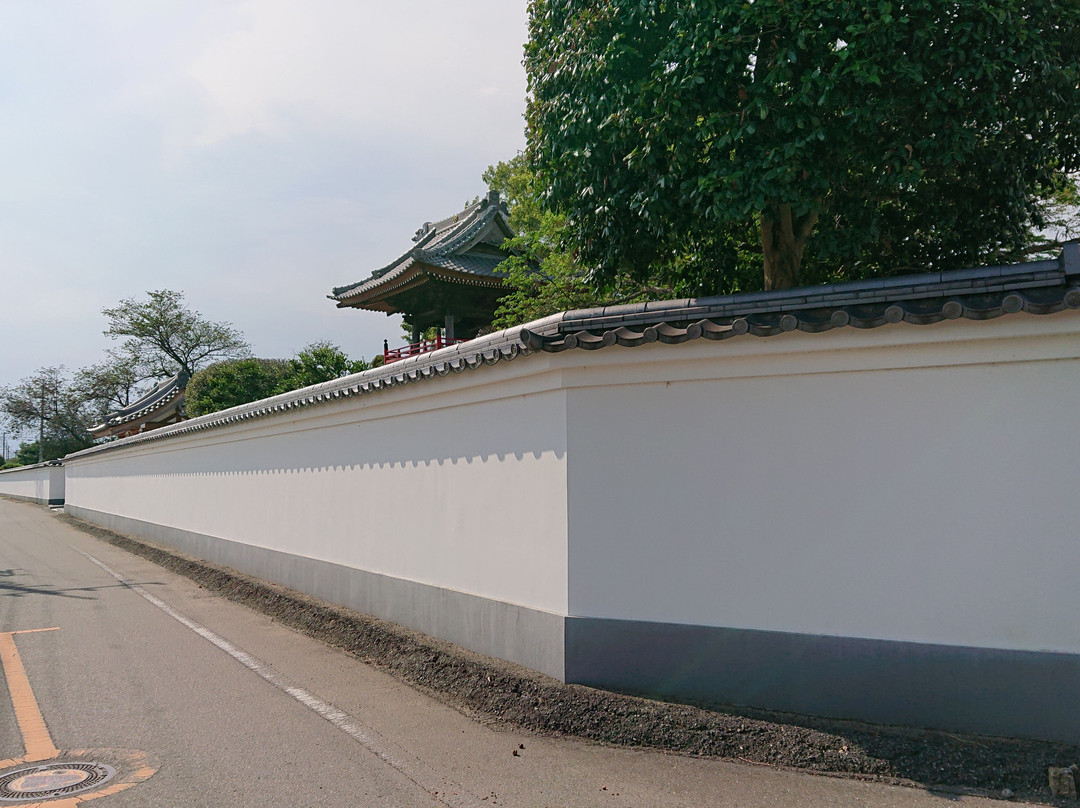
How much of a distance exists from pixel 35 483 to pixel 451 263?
39.7 meters

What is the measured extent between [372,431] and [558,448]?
12.8ft

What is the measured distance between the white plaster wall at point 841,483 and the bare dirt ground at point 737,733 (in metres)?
0.59

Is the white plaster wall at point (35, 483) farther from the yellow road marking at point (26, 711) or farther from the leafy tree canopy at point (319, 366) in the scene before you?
the yellow road marking at point (26, 711)

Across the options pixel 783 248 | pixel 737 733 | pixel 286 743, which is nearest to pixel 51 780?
pixel 286 743

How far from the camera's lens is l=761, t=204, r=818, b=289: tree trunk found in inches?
311

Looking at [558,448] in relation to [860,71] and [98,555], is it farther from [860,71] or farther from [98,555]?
[98,555]

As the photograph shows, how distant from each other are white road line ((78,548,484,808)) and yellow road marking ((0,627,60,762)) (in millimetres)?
1743

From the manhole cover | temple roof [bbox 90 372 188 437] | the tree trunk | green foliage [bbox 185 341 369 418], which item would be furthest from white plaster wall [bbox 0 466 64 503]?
the tree trunk

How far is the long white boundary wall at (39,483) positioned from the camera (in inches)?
1657

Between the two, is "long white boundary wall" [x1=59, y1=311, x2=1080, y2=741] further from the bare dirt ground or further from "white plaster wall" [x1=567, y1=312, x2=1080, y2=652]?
the bare dirt ground

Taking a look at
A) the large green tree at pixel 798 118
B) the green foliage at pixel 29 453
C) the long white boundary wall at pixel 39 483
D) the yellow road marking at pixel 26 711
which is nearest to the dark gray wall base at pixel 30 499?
the long white boundary wall at pixel 39 483

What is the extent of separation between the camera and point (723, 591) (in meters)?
5.55

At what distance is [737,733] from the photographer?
200 inches

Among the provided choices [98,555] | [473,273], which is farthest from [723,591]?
[98,555]
